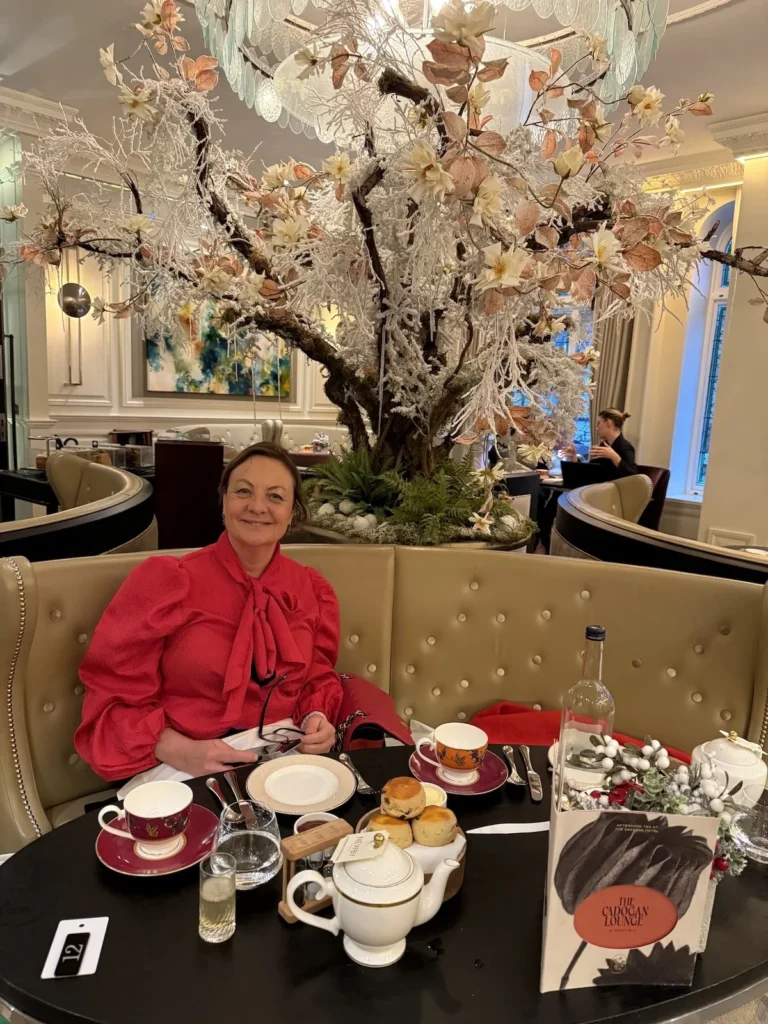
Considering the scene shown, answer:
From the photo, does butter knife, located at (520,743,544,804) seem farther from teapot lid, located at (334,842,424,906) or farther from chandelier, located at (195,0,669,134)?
chandelier, located at (195,0,669,134)

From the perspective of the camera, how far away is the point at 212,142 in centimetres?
177

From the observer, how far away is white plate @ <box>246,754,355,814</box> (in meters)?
1.15

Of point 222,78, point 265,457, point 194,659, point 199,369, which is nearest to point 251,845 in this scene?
point 194,659

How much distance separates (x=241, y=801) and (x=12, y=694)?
712mm

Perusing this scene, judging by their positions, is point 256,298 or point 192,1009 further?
point 256,298

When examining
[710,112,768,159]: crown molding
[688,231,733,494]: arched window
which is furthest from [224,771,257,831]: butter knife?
[688,231,733,494]: arched window

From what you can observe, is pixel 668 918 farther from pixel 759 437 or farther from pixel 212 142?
pixel 759 437

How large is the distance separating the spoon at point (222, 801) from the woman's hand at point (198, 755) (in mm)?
249

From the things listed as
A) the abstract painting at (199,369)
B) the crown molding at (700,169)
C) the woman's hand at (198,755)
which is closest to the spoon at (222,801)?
the woman's hand at (198,755)

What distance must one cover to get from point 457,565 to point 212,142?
1264 millimetres

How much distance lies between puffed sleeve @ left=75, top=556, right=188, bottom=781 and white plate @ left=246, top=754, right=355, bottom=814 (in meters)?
0.40

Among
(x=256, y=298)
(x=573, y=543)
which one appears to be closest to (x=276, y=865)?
(x=256, y=298)

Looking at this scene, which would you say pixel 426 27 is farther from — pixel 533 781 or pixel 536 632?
pixel 533 781

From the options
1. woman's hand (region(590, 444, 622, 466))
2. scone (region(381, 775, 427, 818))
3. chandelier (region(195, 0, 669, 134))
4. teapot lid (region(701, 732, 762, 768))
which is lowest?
scone (region(381, 775, 427, 818))
